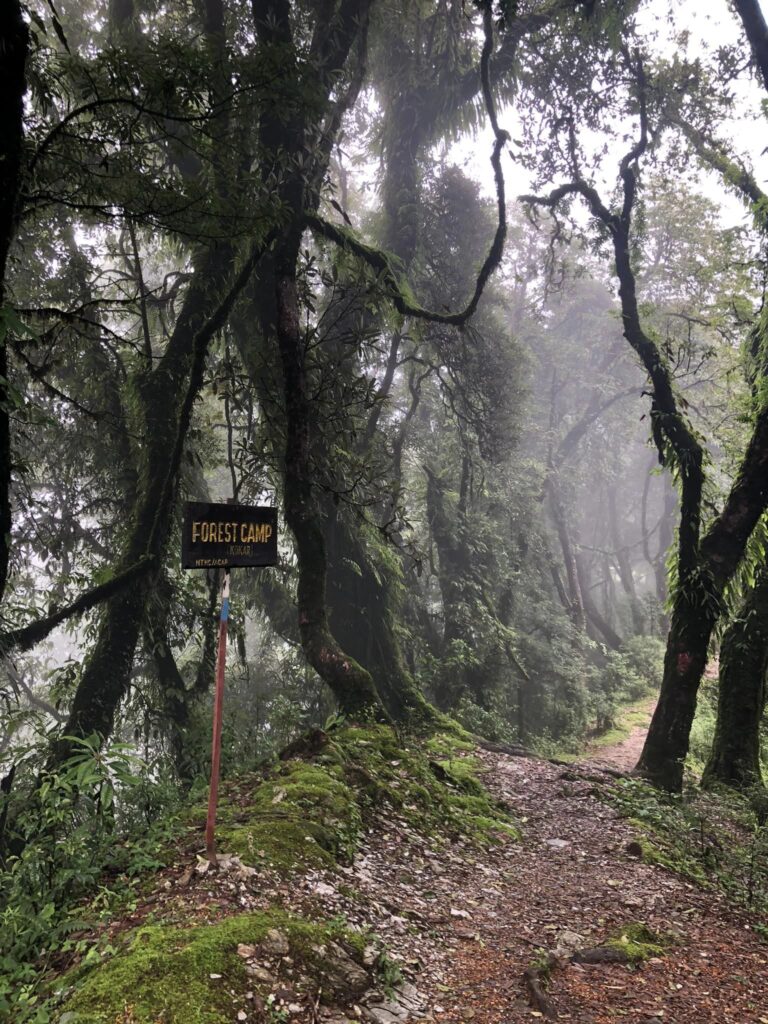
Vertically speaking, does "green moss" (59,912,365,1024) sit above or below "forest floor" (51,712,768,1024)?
above

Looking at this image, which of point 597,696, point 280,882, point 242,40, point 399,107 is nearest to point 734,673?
point 280,882

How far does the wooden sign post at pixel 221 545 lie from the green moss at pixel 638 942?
2.70m

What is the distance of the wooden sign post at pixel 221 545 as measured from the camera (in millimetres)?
3961

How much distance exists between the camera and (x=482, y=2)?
231 inches

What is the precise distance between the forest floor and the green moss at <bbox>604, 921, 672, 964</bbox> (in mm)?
20

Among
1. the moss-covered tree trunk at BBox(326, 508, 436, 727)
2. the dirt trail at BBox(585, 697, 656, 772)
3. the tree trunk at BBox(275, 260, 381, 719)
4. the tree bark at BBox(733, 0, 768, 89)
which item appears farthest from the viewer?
the dirt trail at BBox(585, 697, 656, 772)

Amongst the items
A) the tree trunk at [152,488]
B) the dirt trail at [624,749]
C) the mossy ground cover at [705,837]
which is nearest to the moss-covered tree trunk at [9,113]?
the tree trunk at [152,488]

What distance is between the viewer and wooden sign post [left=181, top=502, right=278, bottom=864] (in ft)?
13.0

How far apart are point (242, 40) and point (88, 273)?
4127 millimetres

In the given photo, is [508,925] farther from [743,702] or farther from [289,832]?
[743,702]

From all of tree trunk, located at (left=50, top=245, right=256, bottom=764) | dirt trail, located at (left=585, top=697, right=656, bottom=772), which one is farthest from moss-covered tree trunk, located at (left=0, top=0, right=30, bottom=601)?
dirt trail, located at (left=585, top=697, right=656, bottom=772)

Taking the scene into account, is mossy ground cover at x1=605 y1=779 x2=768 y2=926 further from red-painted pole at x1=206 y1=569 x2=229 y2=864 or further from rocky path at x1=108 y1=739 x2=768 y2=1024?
red-painted pole at x1=206 y1=569 x2=229 y2=864

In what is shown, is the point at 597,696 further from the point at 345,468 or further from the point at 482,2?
the point at 482,2

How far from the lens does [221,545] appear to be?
433 centimetres
